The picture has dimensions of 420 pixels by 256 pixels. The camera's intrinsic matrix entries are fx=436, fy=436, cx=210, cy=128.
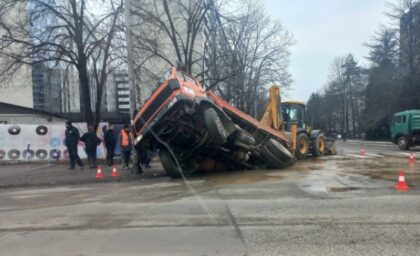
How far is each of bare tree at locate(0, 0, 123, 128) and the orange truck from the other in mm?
9404

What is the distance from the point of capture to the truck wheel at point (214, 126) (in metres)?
12.8

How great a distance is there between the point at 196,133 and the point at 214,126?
105 centimetres

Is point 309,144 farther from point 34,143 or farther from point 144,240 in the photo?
point 144,240

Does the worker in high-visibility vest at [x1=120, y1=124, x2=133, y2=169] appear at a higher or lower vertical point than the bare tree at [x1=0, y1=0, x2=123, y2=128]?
lower

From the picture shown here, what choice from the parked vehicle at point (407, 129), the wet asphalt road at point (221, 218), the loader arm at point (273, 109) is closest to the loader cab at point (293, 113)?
the loader arm at point (273, 109)

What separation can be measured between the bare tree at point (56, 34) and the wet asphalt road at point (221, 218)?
11.0m

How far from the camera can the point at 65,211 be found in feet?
29.8

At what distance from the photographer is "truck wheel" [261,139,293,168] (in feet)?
52.4

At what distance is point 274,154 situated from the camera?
16094mm

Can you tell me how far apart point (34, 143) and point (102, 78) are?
504 centimetres

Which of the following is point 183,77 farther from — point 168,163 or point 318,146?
point 318,146

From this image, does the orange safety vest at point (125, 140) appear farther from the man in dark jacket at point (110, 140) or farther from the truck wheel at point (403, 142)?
A: the truck wheel at point (403, 142)

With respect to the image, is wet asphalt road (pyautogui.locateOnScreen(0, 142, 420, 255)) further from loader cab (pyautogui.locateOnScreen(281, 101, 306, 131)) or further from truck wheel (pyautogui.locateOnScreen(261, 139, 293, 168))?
loader cab (pyautogui.locateOnScreen(281, 101, 306, 131))

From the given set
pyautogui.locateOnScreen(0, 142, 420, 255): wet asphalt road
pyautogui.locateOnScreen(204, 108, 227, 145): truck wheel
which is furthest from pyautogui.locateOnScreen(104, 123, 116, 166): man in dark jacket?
pyautogui.locateOnScreen(204, 108, 227, 145): truck wheel
